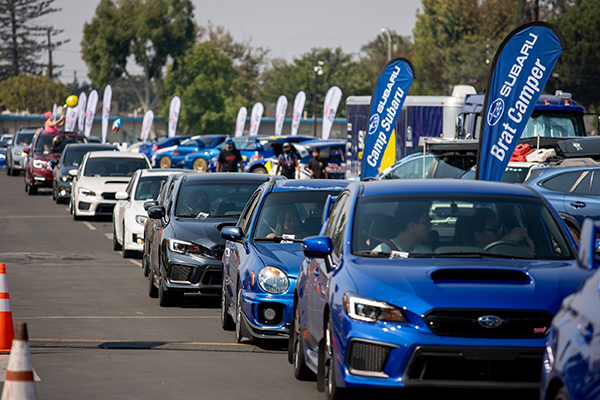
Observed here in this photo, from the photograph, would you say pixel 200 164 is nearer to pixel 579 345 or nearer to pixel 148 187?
pixel 148 187

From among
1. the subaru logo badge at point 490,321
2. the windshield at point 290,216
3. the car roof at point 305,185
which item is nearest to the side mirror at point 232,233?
the windshield at point 290,216

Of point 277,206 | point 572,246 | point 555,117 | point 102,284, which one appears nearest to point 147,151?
point 555,117

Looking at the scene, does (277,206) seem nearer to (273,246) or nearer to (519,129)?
(273,246)

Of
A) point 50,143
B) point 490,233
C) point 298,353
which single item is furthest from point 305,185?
point 50,143

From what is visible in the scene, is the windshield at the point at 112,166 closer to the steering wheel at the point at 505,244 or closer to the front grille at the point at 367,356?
the steering wheel at the point at 505,244

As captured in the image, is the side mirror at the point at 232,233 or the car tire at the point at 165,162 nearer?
the side mirror at the point at 232,233

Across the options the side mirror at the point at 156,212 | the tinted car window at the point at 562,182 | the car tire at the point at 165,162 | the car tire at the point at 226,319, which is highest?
the tinted car window at the point at 562,182

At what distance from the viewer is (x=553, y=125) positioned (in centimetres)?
2150

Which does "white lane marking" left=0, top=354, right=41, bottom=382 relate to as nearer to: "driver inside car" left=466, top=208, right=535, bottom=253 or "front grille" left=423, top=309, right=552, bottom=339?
"front grille" left=423, top=309, right=552, bottom=339

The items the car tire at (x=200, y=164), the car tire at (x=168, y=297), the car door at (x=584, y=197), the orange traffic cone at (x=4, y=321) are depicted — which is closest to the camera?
the orange traffic cone at (x=4, y=321)

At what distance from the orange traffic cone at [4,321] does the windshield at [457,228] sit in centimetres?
340

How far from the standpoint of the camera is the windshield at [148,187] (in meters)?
17.9

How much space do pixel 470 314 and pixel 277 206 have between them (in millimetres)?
4695

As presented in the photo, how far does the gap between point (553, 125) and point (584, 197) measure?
26.9ft
